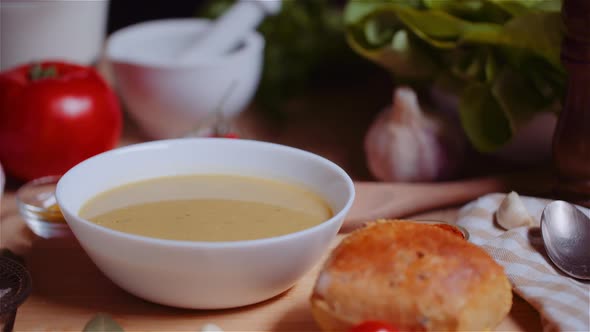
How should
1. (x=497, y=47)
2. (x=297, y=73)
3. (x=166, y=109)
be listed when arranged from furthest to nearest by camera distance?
(x=297, y=73) → (x=166, y=109) → (x=497, y=47)

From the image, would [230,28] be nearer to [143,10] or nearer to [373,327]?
[373,327]

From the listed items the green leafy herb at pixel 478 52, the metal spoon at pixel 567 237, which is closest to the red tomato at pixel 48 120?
the green leafy herb at pixel 478 52

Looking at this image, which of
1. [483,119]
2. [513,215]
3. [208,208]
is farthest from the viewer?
[483,119]

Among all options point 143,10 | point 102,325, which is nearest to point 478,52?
point 102,325

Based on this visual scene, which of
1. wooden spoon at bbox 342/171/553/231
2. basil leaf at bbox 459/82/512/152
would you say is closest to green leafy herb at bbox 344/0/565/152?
basil leaf at bbox 459/82/512/152

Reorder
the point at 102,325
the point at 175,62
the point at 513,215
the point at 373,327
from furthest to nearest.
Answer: the point at 175,62, the point at 513,215, the point at 102,325, the point at 373,327

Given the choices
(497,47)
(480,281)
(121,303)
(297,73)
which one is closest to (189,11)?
(297,73)

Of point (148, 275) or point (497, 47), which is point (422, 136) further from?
point (148, 275)
